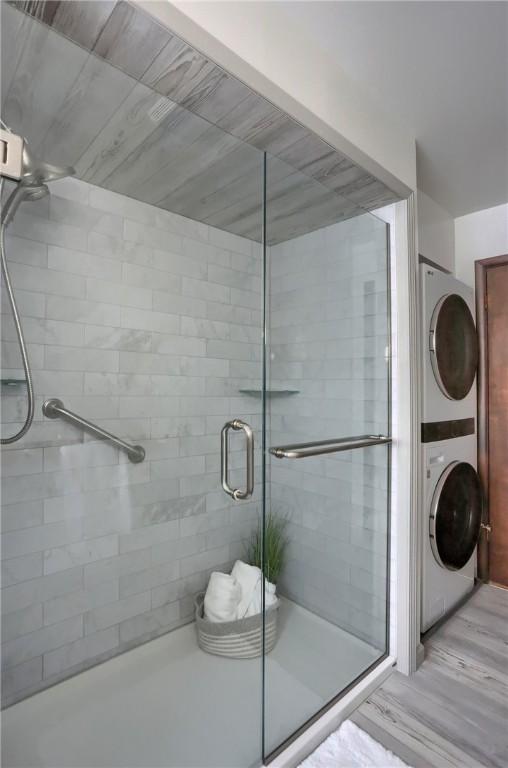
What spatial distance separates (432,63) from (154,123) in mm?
1067

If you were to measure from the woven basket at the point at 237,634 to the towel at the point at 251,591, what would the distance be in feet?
0.07

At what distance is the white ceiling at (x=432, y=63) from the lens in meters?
1.24

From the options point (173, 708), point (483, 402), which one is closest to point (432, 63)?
point (483, 402)

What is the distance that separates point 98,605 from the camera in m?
1.23

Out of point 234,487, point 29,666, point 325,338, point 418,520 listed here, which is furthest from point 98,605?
point 418,520

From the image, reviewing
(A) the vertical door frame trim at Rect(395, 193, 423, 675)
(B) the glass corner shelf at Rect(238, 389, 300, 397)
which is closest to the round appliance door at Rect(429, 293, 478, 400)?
(A) the vertical door frame trim at Rect(395, 193, 423, 675)

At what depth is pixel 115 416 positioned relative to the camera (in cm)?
122

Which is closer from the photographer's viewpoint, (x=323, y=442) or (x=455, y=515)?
(x=323, y=442)

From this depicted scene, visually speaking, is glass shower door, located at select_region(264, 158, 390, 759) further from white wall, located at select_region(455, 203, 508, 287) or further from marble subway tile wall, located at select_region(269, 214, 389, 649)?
white wall, located at select_region(455, 203, 508, 287)

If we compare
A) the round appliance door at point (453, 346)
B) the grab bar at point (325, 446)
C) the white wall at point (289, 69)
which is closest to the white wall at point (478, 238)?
the round appliance door at point (453, 346)

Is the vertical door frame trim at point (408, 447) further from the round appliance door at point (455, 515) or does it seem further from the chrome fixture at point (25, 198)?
the chrome fixture at point (25, 198)

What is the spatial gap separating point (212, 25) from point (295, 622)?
202 cm

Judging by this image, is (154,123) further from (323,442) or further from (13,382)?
(323,442)

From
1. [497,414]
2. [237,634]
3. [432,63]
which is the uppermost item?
[432,63]
